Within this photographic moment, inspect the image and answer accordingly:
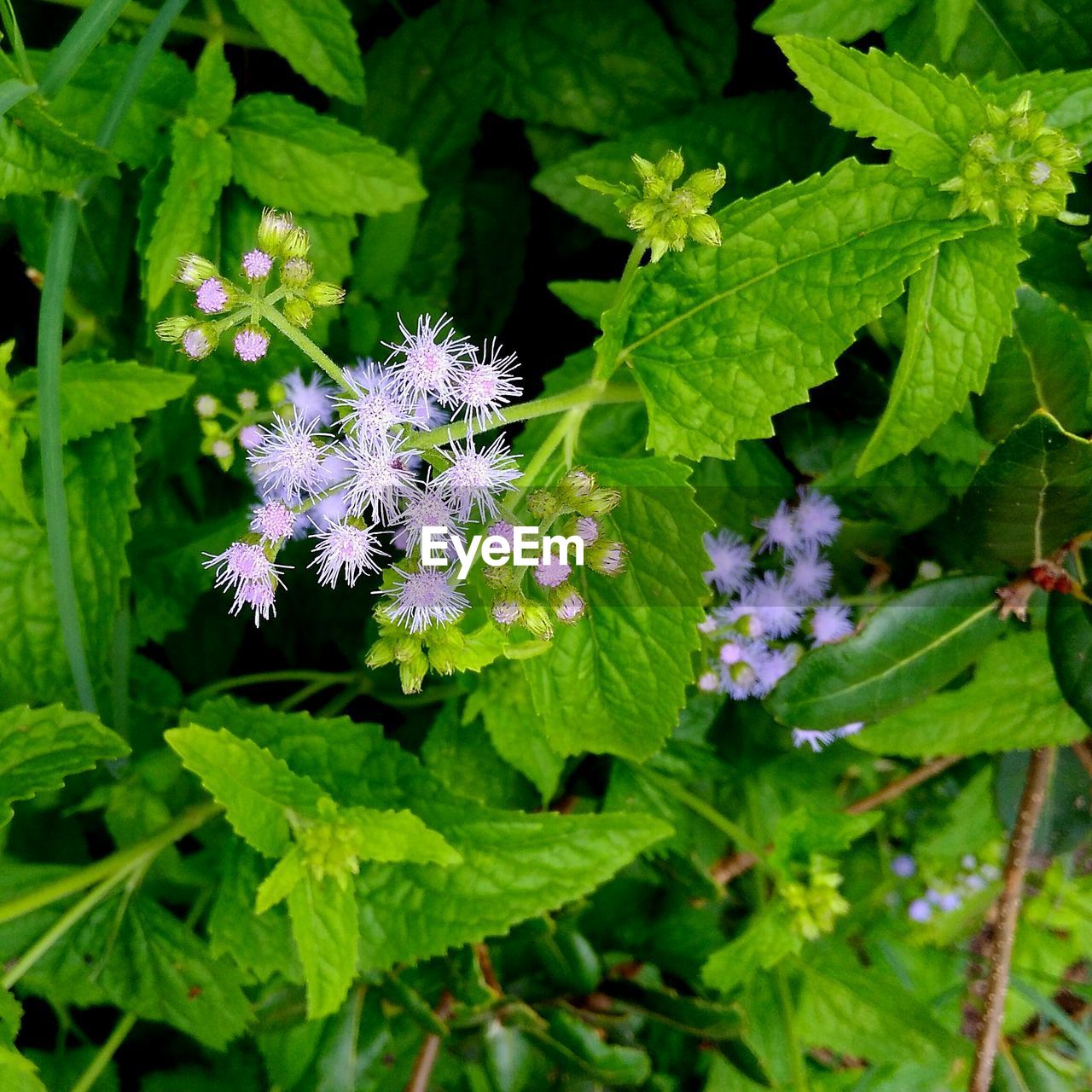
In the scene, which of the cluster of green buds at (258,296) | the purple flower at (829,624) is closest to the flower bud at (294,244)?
the cluster of green buds at (258,296)

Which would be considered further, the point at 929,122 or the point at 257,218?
the point at 257,218

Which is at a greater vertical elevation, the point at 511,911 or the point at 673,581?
the point at 673,581

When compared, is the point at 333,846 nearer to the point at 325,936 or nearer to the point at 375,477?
the point at 325,936

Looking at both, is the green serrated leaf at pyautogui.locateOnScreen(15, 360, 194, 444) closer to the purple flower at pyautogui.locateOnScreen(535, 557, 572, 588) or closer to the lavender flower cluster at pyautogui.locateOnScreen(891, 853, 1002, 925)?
the purple flower at pyautogui.locateOnScreen(535, 557, 572, 588)

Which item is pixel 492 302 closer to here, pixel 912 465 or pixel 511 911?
pixel 912 465

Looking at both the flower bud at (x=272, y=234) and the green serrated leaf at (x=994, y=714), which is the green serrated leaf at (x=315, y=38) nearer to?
the flower bud at (x=272, y=234)

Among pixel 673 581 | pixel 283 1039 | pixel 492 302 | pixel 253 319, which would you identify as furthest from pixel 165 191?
pixel 283 1039

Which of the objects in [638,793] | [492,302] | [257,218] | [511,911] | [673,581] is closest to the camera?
[673,581]
